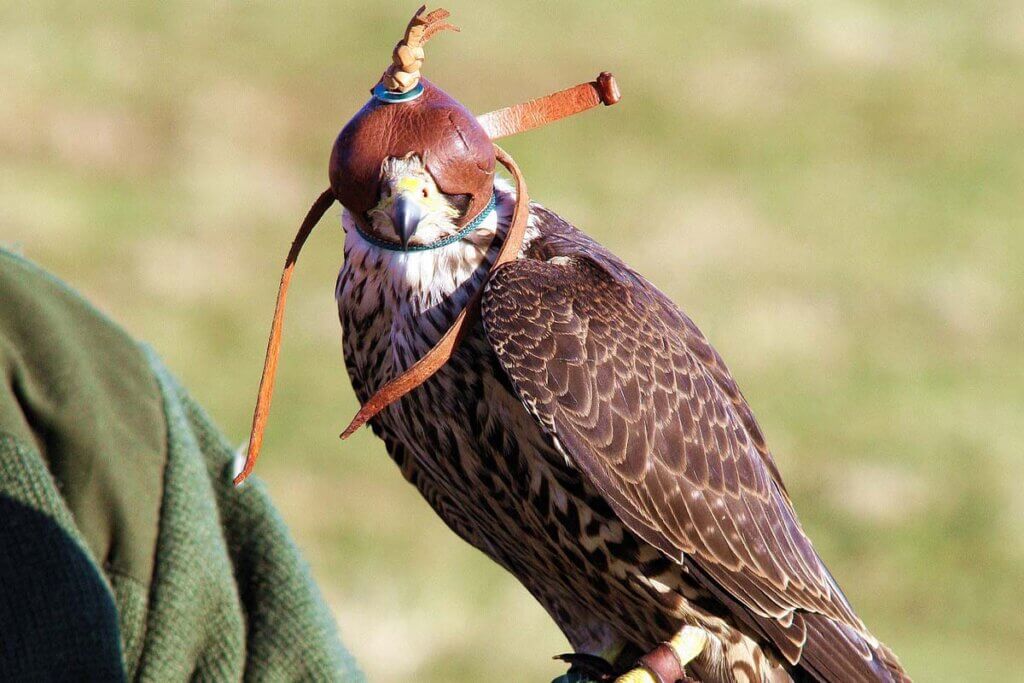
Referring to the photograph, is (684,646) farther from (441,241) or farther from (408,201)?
(408,201)

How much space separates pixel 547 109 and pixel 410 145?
10.1 inches

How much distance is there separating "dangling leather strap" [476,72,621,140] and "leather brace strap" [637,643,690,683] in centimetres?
95

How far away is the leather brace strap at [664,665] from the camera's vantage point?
2771 mm

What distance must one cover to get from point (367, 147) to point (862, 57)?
1453 cm

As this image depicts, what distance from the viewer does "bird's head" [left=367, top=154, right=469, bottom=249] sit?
2.45 meters

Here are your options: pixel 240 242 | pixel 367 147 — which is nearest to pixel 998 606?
pixel 240 242

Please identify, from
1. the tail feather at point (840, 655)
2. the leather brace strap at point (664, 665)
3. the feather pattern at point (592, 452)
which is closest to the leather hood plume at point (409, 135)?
the feather pattern at point (592, 452)

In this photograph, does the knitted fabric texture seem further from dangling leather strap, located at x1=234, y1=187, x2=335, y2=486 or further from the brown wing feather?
the brown wing feather

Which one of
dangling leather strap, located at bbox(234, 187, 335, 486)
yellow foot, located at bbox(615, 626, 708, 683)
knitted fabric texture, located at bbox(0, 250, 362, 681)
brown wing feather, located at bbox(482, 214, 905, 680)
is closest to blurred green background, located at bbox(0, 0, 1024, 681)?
knitted fabric texture, located at bbox(0, 250, 362, 681)

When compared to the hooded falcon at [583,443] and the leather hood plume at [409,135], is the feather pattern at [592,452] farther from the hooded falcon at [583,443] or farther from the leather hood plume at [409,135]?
the leather hood plume at [409,135]

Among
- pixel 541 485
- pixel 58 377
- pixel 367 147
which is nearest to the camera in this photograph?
pixel 367 147

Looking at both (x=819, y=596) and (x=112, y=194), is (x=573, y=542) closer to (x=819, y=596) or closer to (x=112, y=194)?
(x=819, y=596)

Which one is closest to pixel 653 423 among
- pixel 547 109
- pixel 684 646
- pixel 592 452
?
pixel 592 452

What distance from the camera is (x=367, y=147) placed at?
2461 millimetres
